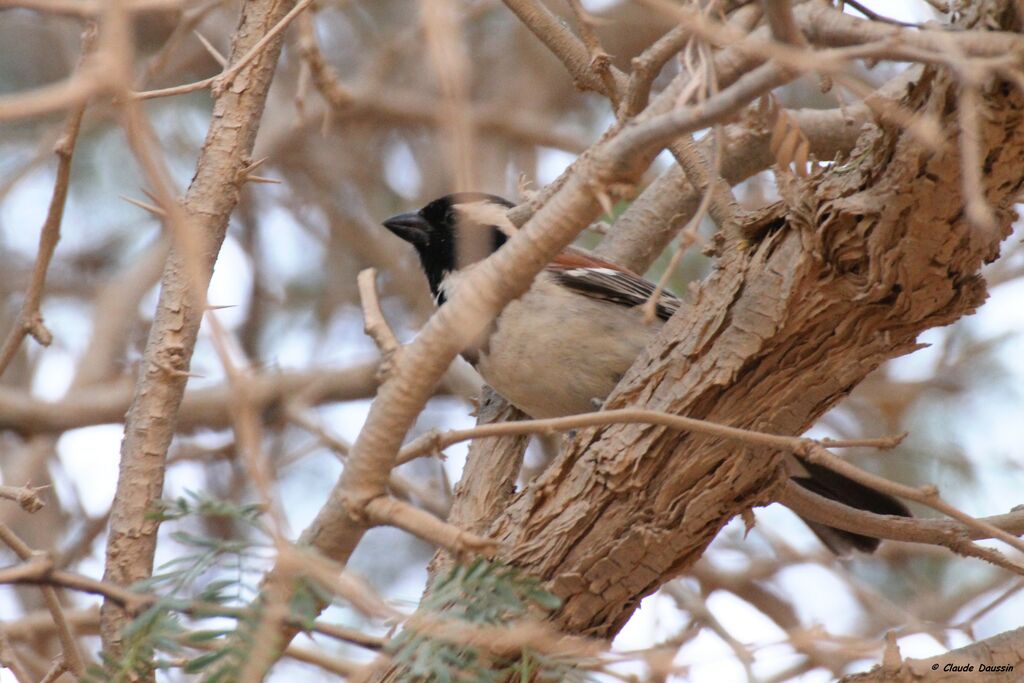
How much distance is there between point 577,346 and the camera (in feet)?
13.5

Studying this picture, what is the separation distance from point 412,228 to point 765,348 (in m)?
2.47

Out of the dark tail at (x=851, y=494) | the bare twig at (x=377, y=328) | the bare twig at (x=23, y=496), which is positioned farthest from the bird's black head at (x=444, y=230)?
the bare twig at (x=377, y=328)

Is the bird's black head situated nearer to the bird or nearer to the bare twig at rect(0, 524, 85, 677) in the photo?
the bird

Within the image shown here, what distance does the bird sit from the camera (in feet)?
13.0

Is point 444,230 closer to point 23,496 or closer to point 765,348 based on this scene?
point 765,348

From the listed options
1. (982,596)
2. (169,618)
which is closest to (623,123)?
(169,618)

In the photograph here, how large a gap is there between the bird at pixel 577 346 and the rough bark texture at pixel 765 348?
42.0 inches

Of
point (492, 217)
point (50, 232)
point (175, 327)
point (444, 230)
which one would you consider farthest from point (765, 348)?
point (444, 230)

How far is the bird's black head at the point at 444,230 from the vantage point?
4.66 m

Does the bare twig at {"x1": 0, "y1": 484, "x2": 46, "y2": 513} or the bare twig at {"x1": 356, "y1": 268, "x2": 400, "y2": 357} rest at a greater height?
the bare twig at {"x1": 356, "y1": 268, "x2": 400, "y2": 357}

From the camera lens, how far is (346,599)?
1.82 meters

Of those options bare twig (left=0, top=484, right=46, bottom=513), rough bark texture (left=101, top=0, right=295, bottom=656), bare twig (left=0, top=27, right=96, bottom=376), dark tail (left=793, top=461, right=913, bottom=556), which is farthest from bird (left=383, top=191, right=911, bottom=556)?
bare twig (left=0, top=484, right=46, bottom=513)

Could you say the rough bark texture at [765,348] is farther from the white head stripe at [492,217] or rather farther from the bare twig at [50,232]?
the white head stripe at [492,217]

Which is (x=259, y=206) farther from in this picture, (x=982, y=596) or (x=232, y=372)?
(x=232, y=372)
